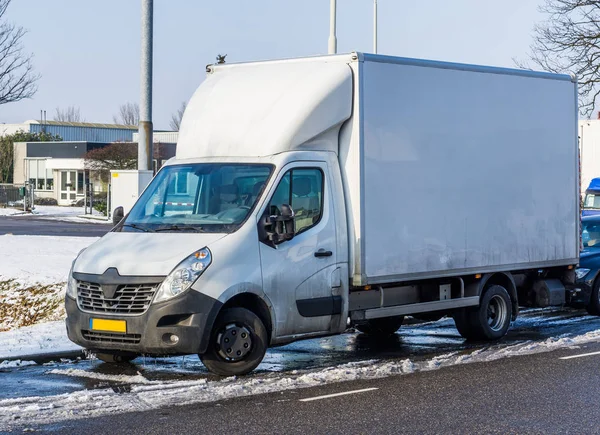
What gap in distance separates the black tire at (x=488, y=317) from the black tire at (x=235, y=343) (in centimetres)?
365

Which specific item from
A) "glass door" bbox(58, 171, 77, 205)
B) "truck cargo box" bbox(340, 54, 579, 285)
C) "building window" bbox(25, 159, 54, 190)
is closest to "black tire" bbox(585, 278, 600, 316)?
"truck cargo box" bbox(340, 54, 579, 285)

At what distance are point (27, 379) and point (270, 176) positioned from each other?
3.12 m

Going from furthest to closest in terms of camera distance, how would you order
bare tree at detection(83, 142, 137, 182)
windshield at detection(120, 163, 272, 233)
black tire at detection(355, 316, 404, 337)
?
bare tree at detection(83, 142, 137, 182) → black tire at detection(355, 316, 404, 337) → windshield at detection(120, 163, 272, 233)

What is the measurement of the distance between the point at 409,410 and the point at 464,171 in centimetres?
453

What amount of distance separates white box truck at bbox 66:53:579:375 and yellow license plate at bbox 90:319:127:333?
0.01 meters

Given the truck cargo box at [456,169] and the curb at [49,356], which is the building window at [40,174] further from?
the curb at [49,356]

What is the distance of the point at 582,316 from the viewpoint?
15812mm

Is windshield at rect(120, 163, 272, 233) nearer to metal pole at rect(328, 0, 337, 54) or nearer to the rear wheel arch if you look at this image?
the rear wheel arch

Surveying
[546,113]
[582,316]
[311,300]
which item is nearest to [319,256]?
[311,300]

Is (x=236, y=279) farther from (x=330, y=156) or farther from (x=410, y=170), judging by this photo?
Answer: (x=410, y=170)

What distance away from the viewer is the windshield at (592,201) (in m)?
25.7

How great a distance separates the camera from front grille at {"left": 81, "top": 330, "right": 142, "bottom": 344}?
984 centimetres

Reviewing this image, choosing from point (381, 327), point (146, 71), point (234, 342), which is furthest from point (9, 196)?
point (234, 342)

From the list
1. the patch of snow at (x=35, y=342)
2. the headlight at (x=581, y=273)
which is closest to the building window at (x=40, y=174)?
the headlight at (x=581, y=273)
